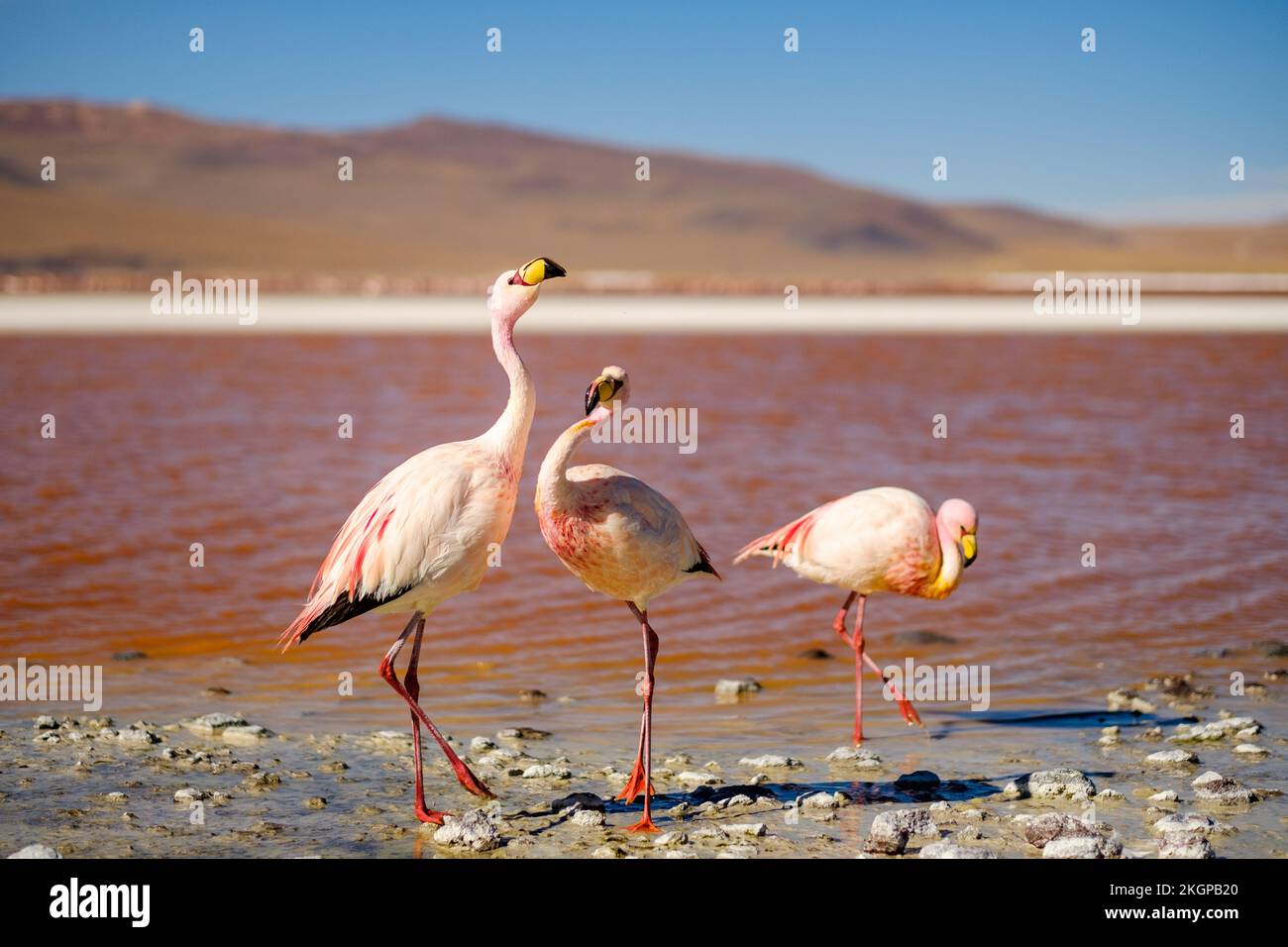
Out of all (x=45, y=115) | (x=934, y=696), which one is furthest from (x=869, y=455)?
(x=45, y=115)

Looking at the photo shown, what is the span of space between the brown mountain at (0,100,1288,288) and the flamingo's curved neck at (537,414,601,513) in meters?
79.7

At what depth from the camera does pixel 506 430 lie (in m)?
5.77

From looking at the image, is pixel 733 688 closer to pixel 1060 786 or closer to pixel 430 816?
pixel 1060 786

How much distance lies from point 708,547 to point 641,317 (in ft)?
103

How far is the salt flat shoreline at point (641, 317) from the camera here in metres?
33.0

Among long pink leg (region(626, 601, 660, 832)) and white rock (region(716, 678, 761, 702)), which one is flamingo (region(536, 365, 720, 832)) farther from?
white rock (region(716, 678, 761, 702))

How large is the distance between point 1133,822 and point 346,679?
4032 mm

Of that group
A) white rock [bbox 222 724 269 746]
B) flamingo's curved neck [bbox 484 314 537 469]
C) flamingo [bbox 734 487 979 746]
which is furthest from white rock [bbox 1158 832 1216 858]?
white rock [bbox 222 724 269 746]

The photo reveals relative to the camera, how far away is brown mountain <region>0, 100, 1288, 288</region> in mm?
95625

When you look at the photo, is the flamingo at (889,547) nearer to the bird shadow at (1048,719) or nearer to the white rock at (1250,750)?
the bird shadow at (1048,719)

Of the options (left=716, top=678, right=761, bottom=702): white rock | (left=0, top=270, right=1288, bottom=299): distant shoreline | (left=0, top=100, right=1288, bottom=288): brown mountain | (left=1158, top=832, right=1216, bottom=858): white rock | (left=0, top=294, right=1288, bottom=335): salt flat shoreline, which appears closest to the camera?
(left=1158, top=832, right=1216, bottom=858): white rock

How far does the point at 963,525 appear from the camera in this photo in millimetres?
7293

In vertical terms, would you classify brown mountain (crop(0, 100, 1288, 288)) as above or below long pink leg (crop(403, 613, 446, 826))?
above

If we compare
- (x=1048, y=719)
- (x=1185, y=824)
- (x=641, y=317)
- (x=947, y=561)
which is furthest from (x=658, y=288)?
(x=1185, y=824)
